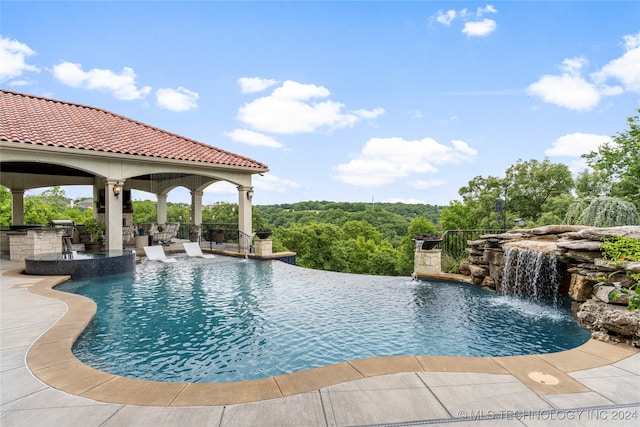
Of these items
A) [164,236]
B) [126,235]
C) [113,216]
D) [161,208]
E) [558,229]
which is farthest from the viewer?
[161,208]

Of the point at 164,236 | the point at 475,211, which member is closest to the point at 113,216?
the point at 164,236

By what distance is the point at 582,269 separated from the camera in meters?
5.91

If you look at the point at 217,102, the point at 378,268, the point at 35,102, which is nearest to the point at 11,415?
the point at 35,102

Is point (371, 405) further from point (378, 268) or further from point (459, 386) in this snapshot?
point (378, 268)

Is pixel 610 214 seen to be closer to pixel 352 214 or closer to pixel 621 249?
pixel 621 249

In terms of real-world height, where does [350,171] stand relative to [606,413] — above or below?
above

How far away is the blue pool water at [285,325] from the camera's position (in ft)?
14.1

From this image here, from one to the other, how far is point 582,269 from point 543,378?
11.8 feet

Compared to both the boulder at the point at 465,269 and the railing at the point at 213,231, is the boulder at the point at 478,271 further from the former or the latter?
the railing at the point at 213,231

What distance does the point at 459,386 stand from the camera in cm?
312

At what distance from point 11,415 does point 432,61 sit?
18042mm

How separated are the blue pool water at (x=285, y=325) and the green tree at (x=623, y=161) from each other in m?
14.0

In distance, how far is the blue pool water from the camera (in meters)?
4.30

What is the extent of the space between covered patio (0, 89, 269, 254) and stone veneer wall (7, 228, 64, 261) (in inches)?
56.5
